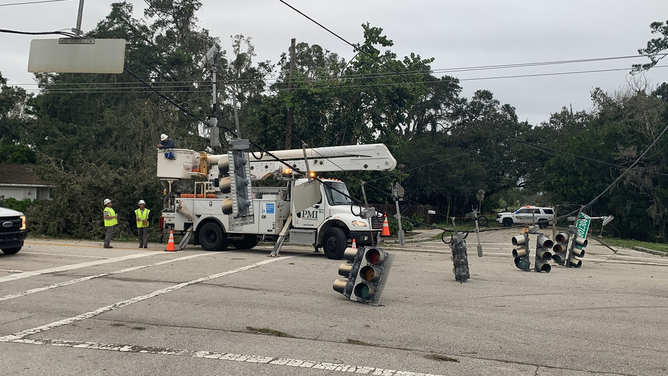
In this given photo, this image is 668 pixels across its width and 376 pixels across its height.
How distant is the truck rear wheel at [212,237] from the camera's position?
17641mm

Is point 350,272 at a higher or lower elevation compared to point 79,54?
lower

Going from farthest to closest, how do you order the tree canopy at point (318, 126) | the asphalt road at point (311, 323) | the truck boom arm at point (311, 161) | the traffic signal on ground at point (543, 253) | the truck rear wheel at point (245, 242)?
the tree canopy at point (318, 126)
the truck rear wheel at point (245, 242)
the truck boom arm at point (311, 161)
the traffic signal on ground at point (543, 253)
the asphalt road at point (311, 323)

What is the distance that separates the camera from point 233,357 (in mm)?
6035

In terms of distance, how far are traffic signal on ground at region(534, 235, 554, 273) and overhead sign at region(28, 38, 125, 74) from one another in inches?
397

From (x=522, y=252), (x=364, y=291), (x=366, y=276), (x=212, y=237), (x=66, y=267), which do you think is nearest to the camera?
(x=364, y=291)

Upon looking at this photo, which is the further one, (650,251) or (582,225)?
(650,251)

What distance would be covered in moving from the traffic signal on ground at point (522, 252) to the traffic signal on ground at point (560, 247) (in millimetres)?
1003

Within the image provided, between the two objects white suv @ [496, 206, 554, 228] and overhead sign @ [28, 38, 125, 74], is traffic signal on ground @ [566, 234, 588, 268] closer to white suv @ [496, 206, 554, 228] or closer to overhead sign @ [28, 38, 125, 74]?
overhead sign @ [28, 38, 125, 74]

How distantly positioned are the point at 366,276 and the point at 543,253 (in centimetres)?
632

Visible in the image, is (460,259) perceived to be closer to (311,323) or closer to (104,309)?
(311,323)

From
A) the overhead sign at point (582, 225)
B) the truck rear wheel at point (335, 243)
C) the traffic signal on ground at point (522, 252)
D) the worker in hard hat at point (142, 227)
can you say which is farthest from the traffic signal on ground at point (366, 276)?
the worker in hard hat at point (142, 227)

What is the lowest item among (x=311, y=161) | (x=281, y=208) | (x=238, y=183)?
(x=281, y=208)

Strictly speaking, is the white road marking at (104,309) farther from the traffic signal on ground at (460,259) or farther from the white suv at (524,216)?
the white suv at (524,216)

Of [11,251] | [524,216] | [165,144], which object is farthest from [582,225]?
[524,216]
